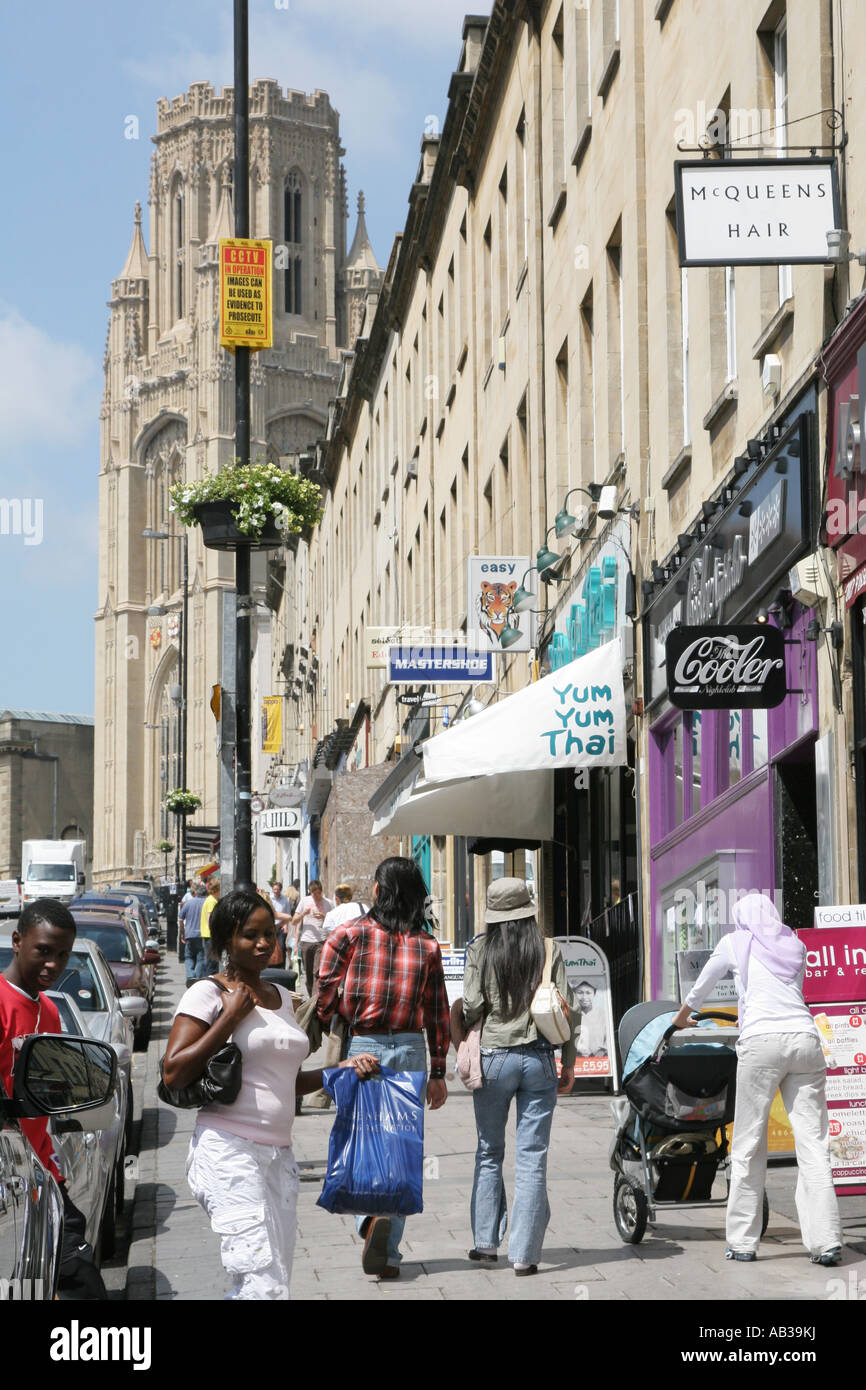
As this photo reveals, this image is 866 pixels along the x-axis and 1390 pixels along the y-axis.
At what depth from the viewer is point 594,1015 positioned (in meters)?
15.0

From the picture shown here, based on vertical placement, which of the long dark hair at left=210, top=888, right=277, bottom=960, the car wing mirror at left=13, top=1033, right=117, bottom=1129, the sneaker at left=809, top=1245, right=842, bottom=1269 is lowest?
the sneaker at left=809, top=1245, right=842, bottom=1269

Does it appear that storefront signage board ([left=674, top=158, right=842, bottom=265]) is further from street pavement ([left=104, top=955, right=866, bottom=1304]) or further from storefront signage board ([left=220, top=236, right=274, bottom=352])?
storefront signage board ([left=220, top=236, right=274, bottom=352])

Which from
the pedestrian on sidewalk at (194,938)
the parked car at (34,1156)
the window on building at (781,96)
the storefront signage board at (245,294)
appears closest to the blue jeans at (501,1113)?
the parked car at (34,1156)

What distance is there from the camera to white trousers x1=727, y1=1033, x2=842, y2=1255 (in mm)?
7965

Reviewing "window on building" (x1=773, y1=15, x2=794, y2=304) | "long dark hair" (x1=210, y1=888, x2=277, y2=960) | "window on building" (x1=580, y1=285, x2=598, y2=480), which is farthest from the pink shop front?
"long dark hair" (x1=210, y1=888, x2=277, y2=960)

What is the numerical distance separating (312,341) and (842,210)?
393 feet

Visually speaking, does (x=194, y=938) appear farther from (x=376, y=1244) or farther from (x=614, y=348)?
(x=376, y=1244)

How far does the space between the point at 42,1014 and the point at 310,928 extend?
65.5 feet

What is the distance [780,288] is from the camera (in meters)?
12.1

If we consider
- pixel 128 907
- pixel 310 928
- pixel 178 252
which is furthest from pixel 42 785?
pixel 310 928

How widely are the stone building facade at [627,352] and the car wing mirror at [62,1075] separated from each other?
20.0 feet
